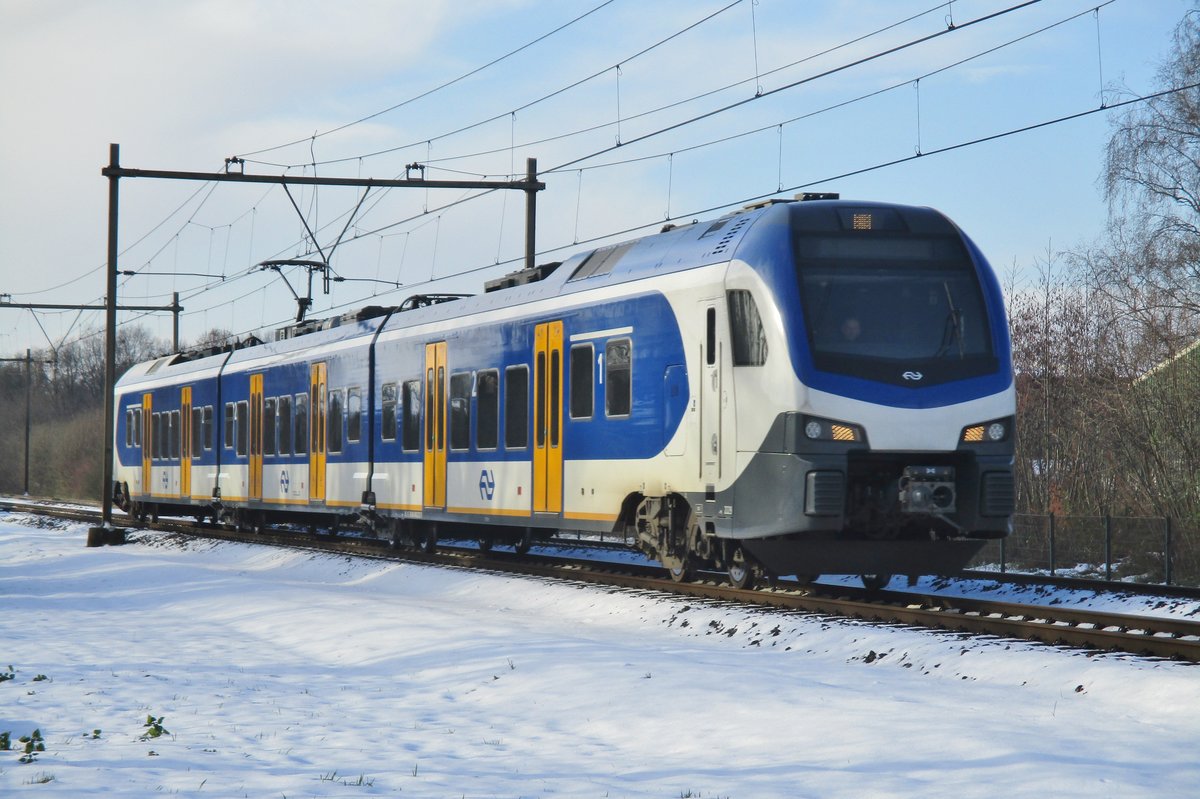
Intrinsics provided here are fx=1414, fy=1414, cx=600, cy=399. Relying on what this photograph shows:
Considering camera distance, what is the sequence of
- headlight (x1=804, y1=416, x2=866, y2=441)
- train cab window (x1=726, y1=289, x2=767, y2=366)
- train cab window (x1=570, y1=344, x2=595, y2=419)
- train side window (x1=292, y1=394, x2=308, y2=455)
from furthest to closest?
1. train side window (x1=292, y1=394, x2=308, y2=455)
2. train cab window (x1=570, y1=344, x2=595, y2=419)
3. train cab window (x1=726, y1=289, x2=767, y2=366)
4. headlight (x1=804, y1=416, x2=866, y2=441)

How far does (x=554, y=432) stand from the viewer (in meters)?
17.4

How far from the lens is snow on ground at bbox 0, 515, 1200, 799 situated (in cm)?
726

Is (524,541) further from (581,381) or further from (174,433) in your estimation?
(174,433)

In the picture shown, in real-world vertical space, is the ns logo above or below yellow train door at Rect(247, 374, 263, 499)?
below

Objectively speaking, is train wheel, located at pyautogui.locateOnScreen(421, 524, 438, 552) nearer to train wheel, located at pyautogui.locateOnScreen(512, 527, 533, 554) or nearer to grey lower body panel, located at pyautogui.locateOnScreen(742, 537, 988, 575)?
train wheel, located at pyautogui.locateOnScreen(512, 527, 533, 554)

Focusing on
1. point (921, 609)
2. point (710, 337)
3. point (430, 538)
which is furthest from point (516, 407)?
point (921, 609)

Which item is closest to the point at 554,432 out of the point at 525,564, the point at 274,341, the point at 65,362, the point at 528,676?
the point at 525,564

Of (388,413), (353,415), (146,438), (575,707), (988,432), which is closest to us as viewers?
(575,707)

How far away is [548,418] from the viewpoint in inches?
691

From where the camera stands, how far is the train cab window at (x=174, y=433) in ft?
115

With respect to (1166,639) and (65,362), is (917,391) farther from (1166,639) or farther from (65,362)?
(65,362)

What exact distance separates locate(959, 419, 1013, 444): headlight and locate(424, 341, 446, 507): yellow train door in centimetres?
933

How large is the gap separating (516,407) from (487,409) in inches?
38.7

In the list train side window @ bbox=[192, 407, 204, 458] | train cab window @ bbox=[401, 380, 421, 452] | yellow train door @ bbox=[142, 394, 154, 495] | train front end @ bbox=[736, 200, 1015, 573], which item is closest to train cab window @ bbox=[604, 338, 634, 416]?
train front end @ bbox=[736, 200, 1015, 573]
